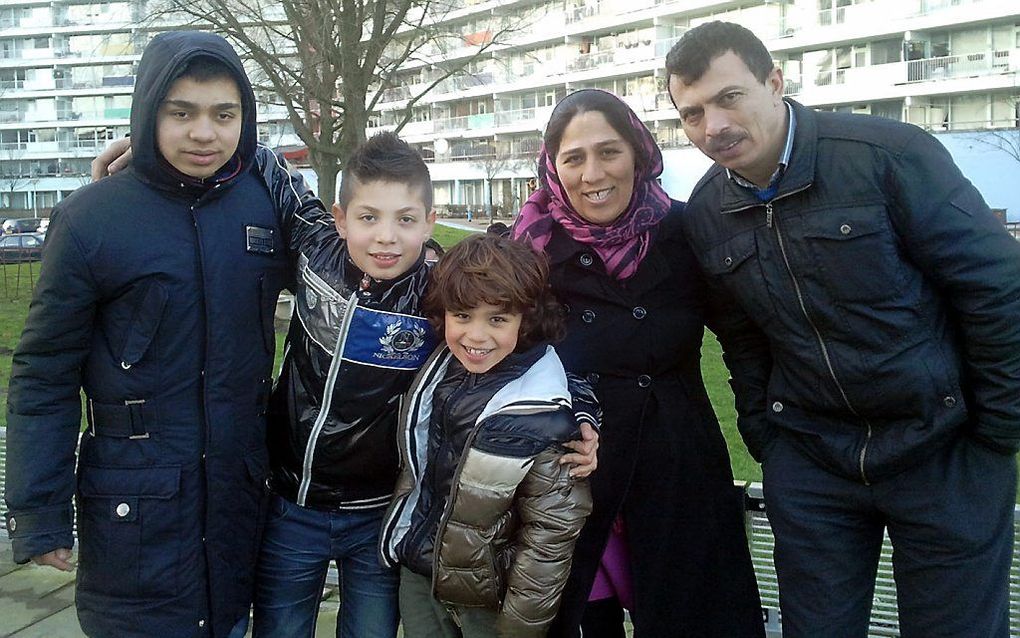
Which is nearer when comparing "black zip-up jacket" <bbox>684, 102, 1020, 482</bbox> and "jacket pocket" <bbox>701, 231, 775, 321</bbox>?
"black zip-up jacket" <bbox>684, 102, 1020, 482</bbox>

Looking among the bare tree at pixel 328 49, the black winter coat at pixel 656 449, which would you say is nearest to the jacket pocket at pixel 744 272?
the black winter coat at pixel 656 449

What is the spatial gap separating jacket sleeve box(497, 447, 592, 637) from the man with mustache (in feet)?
2.38

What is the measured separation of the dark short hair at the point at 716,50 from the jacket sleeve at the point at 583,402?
100cm

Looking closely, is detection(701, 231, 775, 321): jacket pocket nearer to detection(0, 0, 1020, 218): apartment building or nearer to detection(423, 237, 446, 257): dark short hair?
detection(423, 237, 446, 257): dark short hair

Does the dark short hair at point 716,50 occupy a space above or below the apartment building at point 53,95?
→ below

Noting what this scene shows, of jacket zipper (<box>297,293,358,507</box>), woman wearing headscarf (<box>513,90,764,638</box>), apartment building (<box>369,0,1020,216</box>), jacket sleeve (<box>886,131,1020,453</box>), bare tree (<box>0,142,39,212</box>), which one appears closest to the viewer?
jacket sleeve (<box>886,131,1020,453</box>)

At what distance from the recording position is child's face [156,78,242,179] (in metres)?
2.72

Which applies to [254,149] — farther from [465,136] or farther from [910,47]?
[465,136]

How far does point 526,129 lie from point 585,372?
185 feet

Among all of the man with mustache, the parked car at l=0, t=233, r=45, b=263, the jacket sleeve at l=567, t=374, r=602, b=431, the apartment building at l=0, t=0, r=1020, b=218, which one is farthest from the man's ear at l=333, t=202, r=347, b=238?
the parked car at l=0, t=233, r=45, b=263

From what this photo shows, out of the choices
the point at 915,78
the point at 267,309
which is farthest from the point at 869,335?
the point at 915,78

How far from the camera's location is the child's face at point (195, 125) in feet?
8.93

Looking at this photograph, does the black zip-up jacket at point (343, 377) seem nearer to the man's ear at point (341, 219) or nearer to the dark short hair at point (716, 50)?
the man's ear at point (341, 219)

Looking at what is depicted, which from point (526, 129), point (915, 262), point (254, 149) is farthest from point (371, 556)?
point (526, 129)
